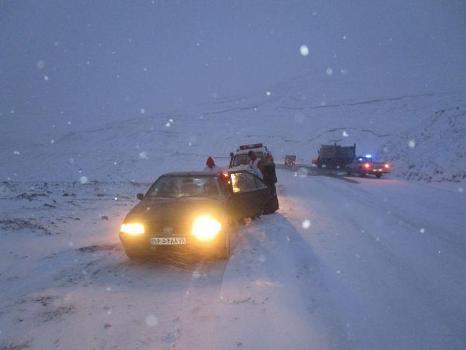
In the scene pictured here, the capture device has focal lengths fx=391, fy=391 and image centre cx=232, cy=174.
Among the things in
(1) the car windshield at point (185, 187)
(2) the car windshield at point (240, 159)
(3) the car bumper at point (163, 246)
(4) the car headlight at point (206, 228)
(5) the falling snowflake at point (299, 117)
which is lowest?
(3) the car bumper at point (163, 246)

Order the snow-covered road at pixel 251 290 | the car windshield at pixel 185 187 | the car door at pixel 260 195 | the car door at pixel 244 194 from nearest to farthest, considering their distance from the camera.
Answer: the snow-covered road at pixel 251 290 < the car windshield at pixel 185 187 < the car door at pixel 244 194 < the car door at pixel 260 195

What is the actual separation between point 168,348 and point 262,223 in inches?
225

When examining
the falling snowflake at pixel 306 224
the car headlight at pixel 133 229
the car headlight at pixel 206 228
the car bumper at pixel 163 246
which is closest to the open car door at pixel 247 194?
the falling snowflake at pixel 306 224

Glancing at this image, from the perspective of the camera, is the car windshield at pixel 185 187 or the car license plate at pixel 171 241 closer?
the car license plate at pixel 171 241

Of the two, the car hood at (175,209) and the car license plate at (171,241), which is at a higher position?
the car hood at (175,209)

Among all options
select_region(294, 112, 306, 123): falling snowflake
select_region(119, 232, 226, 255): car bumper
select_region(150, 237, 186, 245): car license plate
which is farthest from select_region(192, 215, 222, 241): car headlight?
select_region(294, 112, 306, 123): falling snowflake

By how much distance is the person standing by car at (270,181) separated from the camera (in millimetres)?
10252

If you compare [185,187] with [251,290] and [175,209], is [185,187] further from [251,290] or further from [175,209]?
[251,290]

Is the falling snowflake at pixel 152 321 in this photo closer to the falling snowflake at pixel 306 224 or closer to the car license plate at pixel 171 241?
the car license plate at pixel 171 241

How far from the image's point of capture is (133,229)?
5.83 metres

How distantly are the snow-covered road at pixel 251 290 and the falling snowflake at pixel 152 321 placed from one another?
0.9 inches

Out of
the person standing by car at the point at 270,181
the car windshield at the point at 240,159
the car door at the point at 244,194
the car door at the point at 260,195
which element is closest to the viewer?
the car door at the point at 244,194

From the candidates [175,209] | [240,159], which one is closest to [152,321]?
[175,209]

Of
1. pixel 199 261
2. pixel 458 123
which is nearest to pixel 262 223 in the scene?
pixel 199 261
